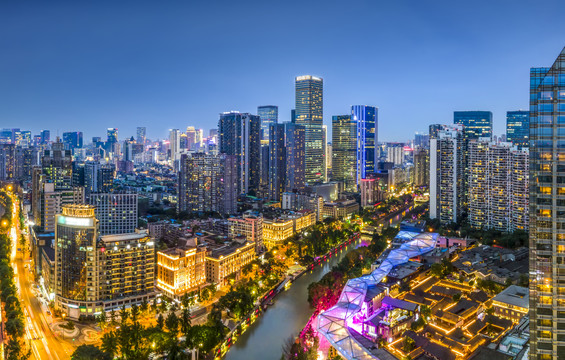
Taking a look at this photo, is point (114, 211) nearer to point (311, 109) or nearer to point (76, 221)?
point (76, 221)

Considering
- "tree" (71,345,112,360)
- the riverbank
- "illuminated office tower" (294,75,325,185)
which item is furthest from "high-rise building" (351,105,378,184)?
"tree" (71,345,112,360)

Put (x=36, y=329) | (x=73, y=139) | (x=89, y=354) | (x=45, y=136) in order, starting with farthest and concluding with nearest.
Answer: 1. (x=73, y=139)
2. (x=45, y=136)
3. (x=36, y=329)
4. (x=89, y=354)

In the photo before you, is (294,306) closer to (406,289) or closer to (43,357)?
(406,289)

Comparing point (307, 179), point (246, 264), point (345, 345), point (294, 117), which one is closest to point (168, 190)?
point (307, 179)

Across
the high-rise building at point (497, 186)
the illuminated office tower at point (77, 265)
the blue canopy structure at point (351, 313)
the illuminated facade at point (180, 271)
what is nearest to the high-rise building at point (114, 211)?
the illuminated facade at point (180, 271)

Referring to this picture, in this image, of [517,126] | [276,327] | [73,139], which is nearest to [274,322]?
[276,327]

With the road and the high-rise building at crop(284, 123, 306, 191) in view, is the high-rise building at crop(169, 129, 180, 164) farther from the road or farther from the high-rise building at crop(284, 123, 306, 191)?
the road

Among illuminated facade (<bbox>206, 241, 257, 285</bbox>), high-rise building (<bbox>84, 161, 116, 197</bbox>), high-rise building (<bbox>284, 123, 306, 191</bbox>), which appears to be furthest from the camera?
high-rise building (<bbox>284, 123, 306, 191</bbox>)
